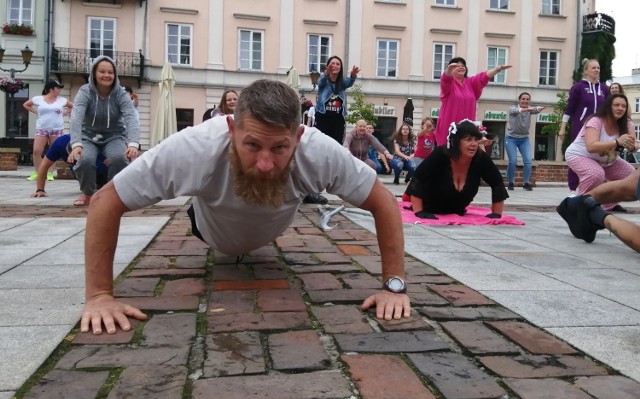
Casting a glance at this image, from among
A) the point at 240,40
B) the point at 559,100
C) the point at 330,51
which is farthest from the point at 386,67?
the point at 559,100

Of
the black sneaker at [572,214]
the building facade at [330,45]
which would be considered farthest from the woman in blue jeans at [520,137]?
the building facade at [330,45]

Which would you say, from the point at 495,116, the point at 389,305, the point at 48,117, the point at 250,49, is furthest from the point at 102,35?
the point at 389,305

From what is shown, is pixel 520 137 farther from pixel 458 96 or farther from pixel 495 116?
pixel 495 116

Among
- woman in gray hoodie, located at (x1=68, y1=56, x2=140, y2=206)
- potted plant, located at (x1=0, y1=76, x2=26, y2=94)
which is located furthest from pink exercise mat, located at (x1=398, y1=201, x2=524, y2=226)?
potted plant, located at (x1=0, y1=76, x2=26, y2=94)

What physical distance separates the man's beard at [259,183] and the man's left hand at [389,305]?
595 mm

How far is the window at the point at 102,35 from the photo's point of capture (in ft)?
90.9

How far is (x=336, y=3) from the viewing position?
29234 mm

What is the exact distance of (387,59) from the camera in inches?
1175

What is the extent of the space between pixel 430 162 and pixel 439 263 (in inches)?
106

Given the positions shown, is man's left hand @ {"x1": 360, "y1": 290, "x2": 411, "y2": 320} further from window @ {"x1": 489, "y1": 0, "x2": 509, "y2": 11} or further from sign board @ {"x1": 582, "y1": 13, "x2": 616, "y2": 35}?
sign board @ {"x1": 582, "y1": 13, "x2": 616, "y2": 35}

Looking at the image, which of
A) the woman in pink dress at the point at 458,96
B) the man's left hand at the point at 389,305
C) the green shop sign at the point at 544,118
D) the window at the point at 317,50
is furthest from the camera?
the green shop sign at the point at 544,118

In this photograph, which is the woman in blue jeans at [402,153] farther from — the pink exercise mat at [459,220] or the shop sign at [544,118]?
the shop sign at [544,118]

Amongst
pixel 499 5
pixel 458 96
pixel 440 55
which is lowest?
pixel 458 96

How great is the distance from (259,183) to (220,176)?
0.22m
